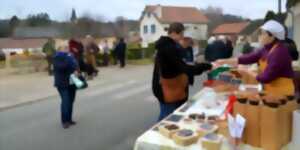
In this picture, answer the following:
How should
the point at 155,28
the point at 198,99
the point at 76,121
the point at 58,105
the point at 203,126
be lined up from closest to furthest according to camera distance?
the point at 203,126 < the point at 198,99 < the point at 76,121 < the point at 58,105 < the point at 155,28

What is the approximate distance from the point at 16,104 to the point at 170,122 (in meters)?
6.10

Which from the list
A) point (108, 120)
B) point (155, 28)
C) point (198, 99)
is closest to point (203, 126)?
point (198, 99)

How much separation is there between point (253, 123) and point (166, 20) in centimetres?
4240

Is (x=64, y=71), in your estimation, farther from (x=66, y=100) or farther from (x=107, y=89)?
(x=107, y=89)

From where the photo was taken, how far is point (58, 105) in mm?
7273

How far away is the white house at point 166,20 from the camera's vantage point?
44119 millimetres

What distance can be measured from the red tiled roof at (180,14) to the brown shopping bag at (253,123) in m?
42.2

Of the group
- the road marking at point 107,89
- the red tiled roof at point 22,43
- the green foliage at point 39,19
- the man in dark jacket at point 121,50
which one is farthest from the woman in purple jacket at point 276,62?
the green foliage at point 39,19

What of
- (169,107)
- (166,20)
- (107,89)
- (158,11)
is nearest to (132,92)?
(107,89)

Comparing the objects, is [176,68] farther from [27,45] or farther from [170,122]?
[27,45]

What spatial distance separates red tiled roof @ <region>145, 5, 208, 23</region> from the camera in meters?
44.0

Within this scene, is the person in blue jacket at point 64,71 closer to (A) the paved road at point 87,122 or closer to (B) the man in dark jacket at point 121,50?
(A) the paved road at point 87,122

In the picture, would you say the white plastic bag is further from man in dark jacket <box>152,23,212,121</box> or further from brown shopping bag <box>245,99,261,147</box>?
brown shopping bag <box>245,99,261,147</box>

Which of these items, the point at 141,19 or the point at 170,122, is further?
the point at 141,19
